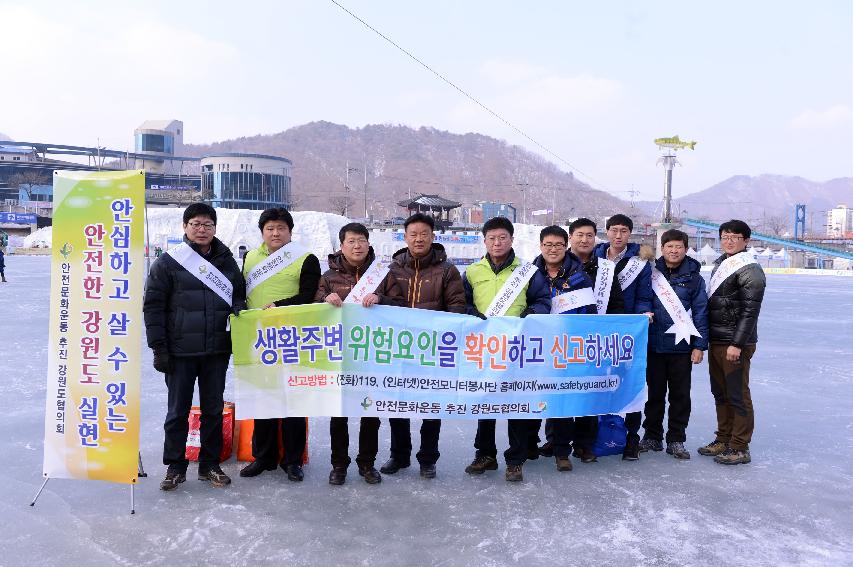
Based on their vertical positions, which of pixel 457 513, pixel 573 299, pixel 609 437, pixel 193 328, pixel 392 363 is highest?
pixel 573 299

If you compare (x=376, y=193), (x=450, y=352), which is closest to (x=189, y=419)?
(x=450, y=352)

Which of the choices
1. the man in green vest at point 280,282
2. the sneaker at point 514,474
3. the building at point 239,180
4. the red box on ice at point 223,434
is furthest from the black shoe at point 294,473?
the building at point 239,180

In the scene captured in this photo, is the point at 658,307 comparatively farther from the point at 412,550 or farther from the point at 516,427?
the point at 412,550

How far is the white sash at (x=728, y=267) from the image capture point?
15.1ft

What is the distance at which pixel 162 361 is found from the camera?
3.89 metres

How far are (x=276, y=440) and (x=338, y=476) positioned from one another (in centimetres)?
55

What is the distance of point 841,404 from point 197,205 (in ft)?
21.1

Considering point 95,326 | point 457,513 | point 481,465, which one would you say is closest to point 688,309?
point 481,465

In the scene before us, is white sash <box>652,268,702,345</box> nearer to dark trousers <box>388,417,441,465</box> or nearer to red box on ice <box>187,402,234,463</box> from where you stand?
dark trousers <box>388,417,441,465</box>

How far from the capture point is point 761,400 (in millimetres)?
6582

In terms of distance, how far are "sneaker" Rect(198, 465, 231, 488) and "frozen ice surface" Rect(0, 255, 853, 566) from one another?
5 cm

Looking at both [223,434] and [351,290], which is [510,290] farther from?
[223,434]

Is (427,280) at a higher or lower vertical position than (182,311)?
higher

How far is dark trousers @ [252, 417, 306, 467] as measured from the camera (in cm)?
423
